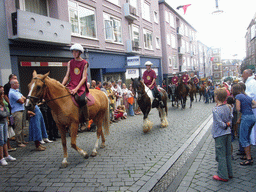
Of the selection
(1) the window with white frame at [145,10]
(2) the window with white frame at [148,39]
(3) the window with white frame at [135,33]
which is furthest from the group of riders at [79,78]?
(1) the window with white frame at [145,10]

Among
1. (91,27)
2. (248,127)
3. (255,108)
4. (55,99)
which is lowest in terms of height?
(248,127)

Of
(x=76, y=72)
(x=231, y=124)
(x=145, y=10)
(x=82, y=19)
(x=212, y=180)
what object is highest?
(x=145, y=10)

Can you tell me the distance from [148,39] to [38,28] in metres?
16.7

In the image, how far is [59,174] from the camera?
4.25m

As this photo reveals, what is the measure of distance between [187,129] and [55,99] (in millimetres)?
5363

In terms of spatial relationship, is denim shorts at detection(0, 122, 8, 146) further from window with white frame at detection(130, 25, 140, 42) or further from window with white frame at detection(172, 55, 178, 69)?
window with white frame at detection(172, 55, 178, 69)

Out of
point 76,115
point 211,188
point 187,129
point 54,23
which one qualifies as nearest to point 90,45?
point 54,23

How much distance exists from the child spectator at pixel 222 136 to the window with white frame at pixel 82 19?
1209 centimetres

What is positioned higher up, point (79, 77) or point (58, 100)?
point (79, 77)

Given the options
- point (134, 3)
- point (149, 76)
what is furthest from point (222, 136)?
point (134, 3)

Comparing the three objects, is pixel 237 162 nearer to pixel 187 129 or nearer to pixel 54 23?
pixel 187 129

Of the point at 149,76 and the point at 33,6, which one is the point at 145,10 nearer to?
the point at 33,6

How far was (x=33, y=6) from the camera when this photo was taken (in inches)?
439

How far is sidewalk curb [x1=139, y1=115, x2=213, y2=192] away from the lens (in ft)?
12.0
